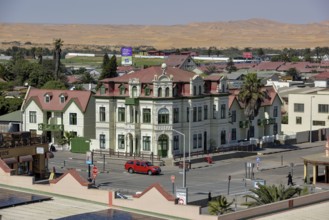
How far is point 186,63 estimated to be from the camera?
180 metres

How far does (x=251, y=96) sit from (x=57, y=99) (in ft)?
55.5

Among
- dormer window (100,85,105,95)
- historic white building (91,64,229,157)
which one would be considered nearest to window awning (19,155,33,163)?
historic white building (91,64,229,157)

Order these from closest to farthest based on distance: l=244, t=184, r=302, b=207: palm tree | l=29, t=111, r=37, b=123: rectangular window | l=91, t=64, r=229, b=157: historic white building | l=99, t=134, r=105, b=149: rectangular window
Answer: l=244, t=184, r=302, b=207: palm tree → l=91, t=64, r=229, b=157: historic white building → l=99, t=134, r=105, b=149: rectangular window → l=29, t=111, r=37, b=123: rectangular window

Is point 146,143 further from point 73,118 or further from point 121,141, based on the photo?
point 73,118

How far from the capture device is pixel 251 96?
81625 mm

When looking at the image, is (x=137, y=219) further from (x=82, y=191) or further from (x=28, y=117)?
(x=28, y=117)

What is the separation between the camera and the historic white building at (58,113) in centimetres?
7950

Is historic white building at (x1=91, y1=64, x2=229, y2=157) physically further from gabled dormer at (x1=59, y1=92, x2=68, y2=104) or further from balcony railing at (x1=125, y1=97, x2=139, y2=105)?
gabled dormer at (x1=59, y1=92, x2=68, y2=104)

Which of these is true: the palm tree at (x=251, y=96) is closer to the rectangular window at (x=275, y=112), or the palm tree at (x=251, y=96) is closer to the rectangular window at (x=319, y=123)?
the rectangular window at (x=275, y=112)

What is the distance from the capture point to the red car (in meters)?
64.9

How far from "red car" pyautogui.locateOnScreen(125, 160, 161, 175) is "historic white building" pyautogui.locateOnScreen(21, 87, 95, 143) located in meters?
13.6

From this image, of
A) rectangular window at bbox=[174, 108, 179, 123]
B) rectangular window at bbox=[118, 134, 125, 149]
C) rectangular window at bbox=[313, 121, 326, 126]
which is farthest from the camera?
rectangular window at bbox=[313, 121, 326, 126]

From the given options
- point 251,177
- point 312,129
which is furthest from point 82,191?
point 312,129

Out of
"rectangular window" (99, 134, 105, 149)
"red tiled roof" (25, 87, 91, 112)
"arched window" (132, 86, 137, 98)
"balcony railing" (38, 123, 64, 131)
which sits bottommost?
"rectangular window" (99, 134, 105, 149)
